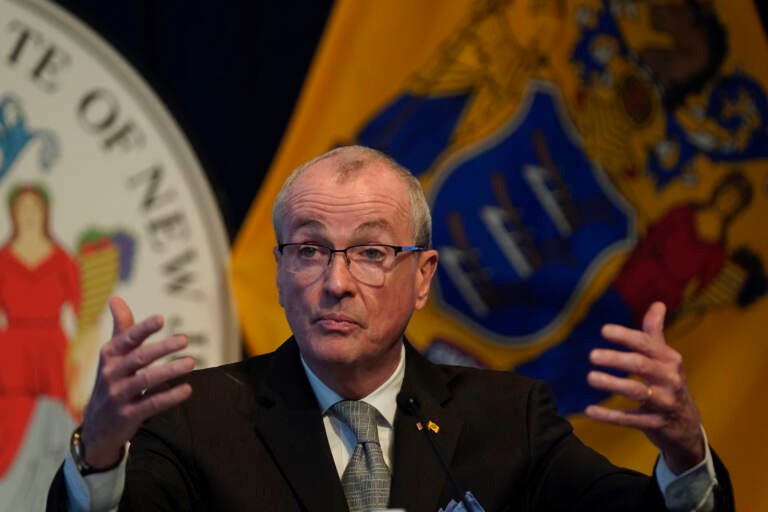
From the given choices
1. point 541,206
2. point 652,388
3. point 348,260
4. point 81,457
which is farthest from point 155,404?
point 541,206

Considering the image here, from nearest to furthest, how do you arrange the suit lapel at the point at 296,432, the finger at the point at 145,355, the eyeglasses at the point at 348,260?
the finger at the point at 145,355
the suit lapel at the point at 296,432
the eyeglasses at the point at 348,260

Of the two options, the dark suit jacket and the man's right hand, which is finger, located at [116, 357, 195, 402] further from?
the dark suit jacket

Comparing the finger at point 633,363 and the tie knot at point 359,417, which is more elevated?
the tie knot at point 359,417

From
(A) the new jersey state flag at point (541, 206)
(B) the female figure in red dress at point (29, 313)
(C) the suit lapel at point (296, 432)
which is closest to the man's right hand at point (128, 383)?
(C) the suit lapel at point (296, 432)

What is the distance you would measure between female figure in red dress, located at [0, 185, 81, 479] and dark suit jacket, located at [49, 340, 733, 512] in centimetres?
120

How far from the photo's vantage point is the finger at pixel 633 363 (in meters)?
1.60

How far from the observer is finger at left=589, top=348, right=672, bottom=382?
5.25ft

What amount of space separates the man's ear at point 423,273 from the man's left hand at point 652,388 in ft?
2.15

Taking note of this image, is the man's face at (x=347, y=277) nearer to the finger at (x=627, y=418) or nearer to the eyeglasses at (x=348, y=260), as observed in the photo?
the eyeglasses at (x=348, y=260)

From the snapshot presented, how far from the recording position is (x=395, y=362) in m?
2.23

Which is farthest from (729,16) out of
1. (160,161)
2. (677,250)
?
(160,161)

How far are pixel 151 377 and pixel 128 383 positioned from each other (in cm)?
4

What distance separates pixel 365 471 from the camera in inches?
79.7

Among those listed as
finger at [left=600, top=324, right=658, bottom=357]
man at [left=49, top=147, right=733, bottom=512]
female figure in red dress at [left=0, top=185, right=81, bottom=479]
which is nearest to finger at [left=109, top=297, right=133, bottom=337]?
man at [left=49, top=147, right=733, bottom=512]
